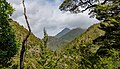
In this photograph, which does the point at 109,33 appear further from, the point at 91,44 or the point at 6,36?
the point at 6,36

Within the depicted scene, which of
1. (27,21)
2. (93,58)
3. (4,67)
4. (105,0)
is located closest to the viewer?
(27,21)

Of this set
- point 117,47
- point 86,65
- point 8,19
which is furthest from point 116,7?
point 8,19

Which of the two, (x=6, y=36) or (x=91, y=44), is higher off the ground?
(x=6, y=36)

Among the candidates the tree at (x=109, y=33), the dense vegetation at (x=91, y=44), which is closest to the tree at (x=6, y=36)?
the dense vegetation at (x=91, y=44)

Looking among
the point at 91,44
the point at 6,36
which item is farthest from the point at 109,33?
the point at 6,36

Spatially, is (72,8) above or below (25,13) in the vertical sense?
above

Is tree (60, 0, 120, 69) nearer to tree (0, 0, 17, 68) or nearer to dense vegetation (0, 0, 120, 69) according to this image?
dense vegetation (0, 0, 120, 69)

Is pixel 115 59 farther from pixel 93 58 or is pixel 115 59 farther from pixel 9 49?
pixel 9 49

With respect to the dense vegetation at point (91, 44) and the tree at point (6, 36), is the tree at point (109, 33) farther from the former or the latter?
the tree at point (6, 36)

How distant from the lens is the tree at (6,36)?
35438 mm

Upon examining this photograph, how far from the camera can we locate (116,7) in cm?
2684

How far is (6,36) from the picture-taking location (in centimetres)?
3597

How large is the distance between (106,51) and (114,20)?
114 inches

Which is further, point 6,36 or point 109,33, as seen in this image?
point 6,36
